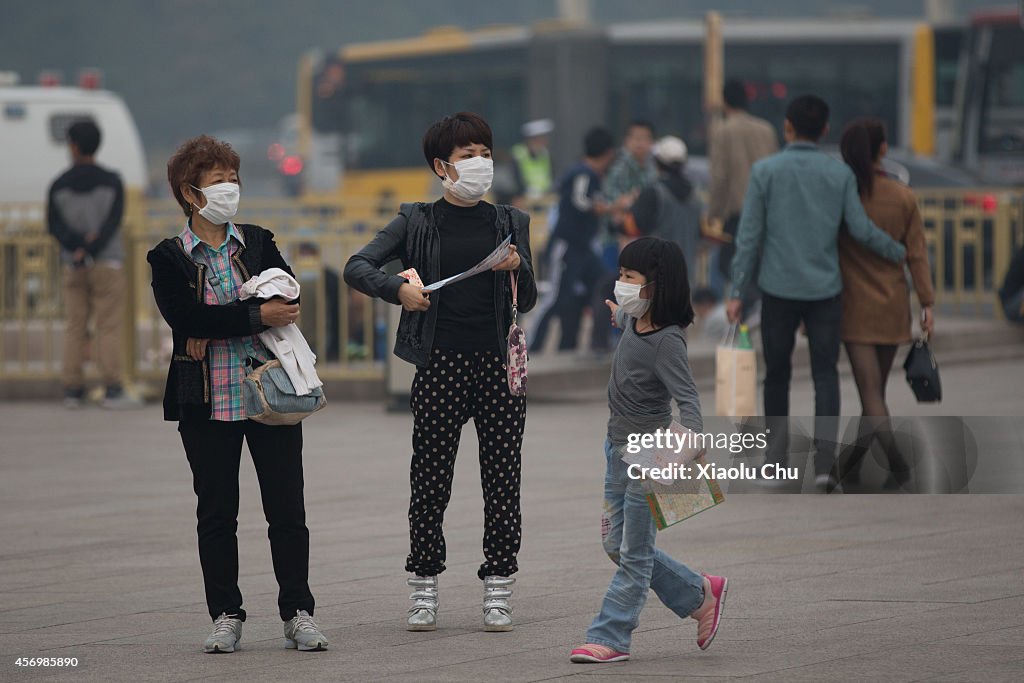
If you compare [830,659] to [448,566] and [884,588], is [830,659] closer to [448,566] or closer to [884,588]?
[884,588]

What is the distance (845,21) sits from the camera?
2883 centimetres

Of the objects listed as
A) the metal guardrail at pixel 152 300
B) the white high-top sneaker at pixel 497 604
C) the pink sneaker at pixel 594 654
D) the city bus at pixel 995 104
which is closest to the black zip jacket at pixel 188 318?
the white high-top sneaker at pixel 497 604

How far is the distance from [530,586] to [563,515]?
5.56ft

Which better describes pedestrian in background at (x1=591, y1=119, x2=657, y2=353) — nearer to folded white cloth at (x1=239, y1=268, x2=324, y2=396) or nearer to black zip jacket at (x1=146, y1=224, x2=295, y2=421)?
folded white cloth at (x1=239, y1=268, x2=324, y2=396)

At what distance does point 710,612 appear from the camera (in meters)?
5.79

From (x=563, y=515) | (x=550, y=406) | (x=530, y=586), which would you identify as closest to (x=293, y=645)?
(x=530, y=586)

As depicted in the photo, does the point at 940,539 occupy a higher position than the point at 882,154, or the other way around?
the point at 882,154

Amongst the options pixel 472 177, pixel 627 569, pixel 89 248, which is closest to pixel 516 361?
pixel 472 177

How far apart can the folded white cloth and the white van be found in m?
15.9

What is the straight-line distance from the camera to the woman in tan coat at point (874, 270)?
9.00m

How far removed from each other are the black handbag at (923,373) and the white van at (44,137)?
13925 millimetres

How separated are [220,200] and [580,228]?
7849 millimetres

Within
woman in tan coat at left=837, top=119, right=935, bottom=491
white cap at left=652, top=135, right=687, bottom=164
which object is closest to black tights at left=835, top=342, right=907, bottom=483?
woman in tan coat at left=837, top=119, right=935, bottom=491

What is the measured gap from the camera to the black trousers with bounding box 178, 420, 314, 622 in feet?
19.6
